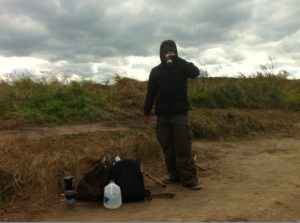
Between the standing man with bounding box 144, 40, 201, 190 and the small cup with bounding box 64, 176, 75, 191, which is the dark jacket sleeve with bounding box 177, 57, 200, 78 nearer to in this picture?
the standing man with bounding box 144, 40, 201, 190

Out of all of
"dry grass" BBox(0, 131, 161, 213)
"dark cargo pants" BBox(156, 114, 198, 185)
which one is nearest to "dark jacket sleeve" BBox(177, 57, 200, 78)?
"dark cargo pants" BBox(156, 114, 198, 185)

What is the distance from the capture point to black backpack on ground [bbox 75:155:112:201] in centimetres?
596

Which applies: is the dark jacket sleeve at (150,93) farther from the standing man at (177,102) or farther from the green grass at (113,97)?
the green grass at (113,97)

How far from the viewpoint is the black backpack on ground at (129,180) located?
5.93 meters

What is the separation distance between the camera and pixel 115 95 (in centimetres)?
1170

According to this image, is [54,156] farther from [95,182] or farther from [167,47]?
[167,47]

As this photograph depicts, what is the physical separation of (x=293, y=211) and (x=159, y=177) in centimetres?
237

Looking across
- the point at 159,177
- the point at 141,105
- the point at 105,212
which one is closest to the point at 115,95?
the point at 141,105

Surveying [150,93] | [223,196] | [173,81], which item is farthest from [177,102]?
[223,196]

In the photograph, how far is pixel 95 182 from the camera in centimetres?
607

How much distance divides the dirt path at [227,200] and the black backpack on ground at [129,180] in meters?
0.10

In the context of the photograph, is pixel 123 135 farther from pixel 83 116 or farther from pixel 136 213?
pixel 136 213

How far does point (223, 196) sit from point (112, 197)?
4.56ft

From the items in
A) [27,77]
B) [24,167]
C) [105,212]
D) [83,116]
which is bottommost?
[105,212]
